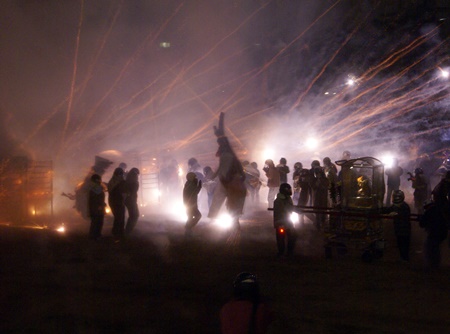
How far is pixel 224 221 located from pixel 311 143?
17.3 metres

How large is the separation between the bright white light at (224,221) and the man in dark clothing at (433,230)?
16.5 feet

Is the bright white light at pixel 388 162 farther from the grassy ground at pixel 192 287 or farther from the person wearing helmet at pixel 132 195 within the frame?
the person wearing helmet at pixel 132 195

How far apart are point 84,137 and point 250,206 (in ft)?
31.3

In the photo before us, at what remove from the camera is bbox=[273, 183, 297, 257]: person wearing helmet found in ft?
27.3

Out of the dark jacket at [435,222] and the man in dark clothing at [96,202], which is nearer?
the dark jacket at [435,222]

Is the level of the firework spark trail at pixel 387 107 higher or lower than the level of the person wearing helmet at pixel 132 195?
higher

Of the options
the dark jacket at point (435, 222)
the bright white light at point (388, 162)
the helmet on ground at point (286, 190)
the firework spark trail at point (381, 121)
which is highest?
the firework spark trail at point (381, 121)

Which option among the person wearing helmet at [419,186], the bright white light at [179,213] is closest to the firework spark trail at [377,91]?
the person wearing helmet at [419,186]

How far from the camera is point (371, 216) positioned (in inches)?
302

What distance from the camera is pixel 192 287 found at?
652cm

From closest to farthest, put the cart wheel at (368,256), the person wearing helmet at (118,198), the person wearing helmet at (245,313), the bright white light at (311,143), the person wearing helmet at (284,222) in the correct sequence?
1. the person wearing helmet at (245,313)
2. the cart wheel at (368,256)
3. the person wearing helmet at (284,222)
4. the person wearing helmet at (118,198)
5. the bright white light at (311,143)

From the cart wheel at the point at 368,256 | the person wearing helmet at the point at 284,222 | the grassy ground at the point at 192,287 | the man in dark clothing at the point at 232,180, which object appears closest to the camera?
the grassy ground at the point at 192,287

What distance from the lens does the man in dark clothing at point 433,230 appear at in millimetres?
7613

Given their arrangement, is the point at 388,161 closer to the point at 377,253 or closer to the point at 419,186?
the point at 419,186
